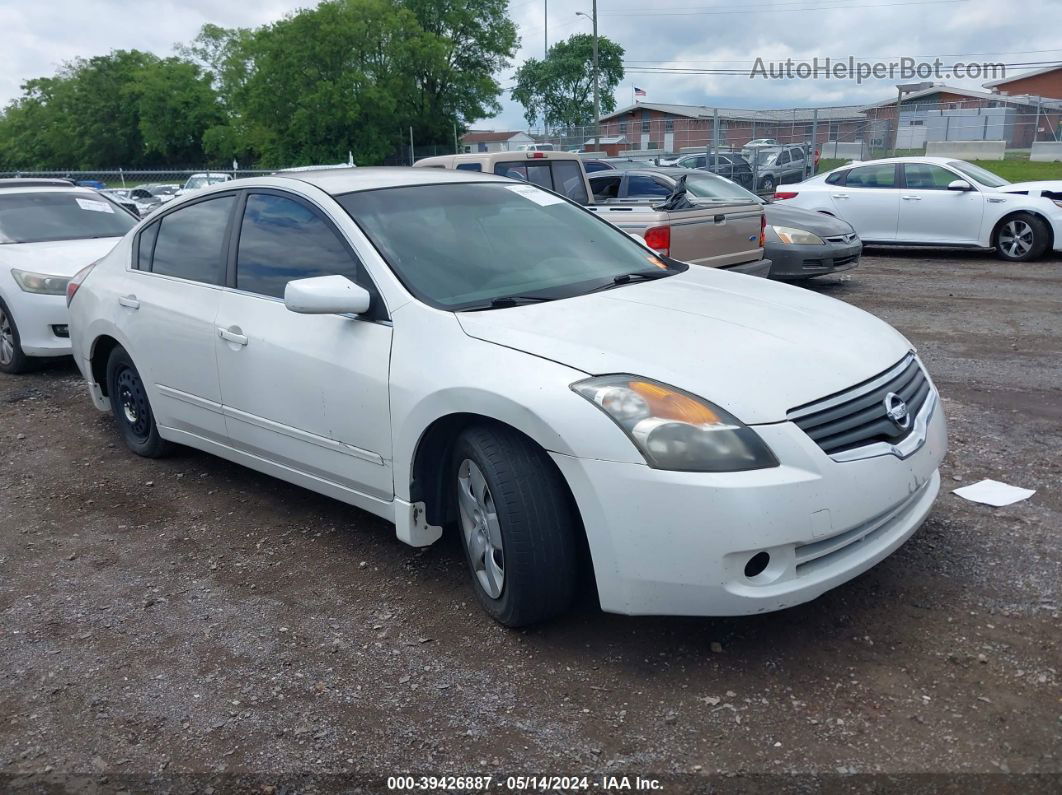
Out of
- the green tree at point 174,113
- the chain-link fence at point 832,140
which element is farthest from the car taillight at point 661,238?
the green tree at point 174,113

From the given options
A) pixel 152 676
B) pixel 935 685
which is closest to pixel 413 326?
pixel 152 676

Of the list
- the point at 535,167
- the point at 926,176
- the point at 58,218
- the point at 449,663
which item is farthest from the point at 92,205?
the point at 926,176

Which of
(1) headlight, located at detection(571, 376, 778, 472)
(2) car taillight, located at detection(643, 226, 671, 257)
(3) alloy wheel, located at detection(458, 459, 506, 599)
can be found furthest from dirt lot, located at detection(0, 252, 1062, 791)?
(2) car taillight, located at detection(643, 226, 671, 257)

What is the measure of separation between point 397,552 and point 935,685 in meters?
2.24

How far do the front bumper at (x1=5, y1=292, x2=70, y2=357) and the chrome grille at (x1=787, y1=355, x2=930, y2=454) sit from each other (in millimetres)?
6549

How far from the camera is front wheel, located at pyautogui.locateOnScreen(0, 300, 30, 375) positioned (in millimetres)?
7723

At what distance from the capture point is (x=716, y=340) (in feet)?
10.7

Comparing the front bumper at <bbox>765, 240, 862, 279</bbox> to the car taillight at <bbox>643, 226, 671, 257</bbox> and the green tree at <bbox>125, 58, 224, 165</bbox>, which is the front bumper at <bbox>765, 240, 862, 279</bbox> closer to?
the car taillight at <bbox>643, 226, 671, 257</bbox>

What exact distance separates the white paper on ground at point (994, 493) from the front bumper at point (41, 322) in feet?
22.0

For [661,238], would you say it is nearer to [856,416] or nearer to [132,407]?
[132,407]

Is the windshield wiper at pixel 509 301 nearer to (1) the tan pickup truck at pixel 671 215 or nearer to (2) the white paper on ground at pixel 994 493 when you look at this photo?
(2) the white paper on ground at pixel 994 493

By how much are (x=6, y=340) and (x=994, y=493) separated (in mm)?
7571

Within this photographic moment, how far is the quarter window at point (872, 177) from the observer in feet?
43.7

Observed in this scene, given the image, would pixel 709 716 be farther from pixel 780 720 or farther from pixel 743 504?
pixel 743 504
